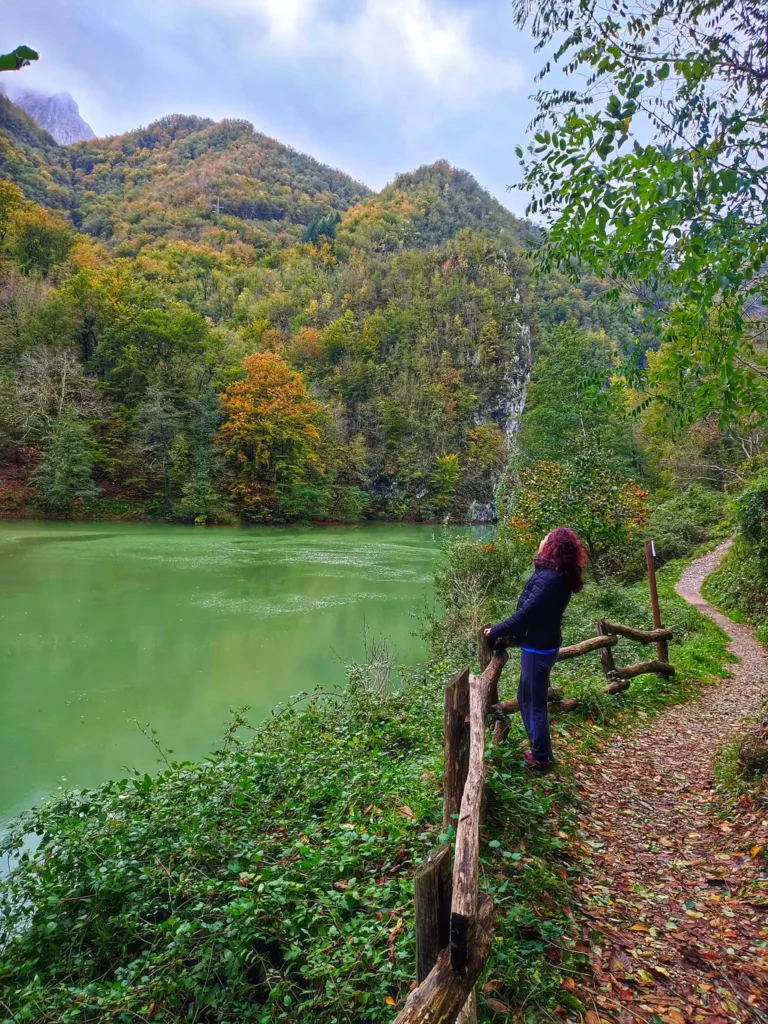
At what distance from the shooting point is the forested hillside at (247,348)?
3503 cm

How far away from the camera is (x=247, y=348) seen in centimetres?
4662

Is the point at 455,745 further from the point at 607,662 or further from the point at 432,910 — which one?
the point at 607,662

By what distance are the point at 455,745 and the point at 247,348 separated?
47.7m

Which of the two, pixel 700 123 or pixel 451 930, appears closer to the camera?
pixel 451 930

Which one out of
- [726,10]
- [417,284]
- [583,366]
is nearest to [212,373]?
[583,366]

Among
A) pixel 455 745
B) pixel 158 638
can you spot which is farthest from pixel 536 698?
pixel 158 638

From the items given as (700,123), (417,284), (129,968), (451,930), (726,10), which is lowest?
(129,968)

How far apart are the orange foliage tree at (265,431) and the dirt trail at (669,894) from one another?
34838 millimetres

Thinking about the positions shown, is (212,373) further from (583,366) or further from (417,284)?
(417,284)

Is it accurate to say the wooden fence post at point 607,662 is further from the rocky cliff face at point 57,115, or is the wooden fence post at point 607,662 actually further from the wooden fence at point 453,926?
the rocky cliff face at point 57,115

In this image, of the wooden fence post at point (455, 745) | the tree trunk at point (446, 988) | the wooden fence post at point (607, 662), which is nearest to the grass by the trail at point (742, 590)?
the wooden fence post at point (607, 662)

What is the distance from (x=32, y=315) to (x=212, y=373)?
1161 cm

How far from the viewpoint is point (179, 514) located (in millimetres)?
34531

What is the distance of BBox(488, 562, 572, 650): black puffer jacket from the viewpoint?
3.77 meters
